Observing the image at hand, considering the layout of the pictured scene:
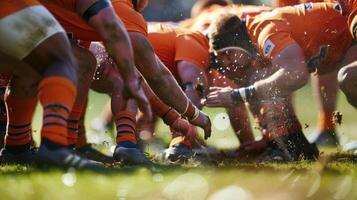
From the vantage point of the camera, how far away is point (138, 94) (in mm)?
3279

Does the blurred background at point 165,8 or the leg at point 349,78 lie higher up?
the blurred background at point 165,8

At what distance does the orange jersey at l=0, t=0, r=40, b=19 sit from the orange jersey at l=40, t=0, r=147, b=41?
30.2 inches

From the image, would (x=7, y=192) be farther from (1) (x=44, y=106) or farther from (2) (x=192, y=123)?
(2) (x=192, y=123)

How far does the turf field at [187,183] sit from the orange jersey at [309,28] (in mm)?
1637

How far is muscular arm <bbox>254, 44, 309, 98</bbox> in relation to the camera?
203 inches

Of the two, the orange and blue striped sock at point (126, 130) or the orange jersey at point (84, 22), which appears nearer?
the orange jersey at point (84, 22)

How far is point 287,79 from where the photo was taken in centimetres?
517

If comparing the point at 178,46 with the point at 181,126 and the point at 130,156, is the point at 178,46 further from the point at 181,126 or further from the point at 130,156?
the point at 130,156

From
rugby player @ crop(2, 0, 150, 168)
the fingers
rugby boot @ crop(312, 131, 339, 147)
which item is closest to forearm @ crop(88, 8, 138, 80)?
rugby player @ crop(2, 0, 150, 168)

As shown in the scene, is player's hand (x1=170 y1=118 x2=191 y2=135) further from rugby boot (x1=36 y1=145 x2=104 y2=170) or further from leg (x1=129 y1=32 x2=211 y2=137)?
rugby boot (x1=36 y1=145 x2=104 y2=170)

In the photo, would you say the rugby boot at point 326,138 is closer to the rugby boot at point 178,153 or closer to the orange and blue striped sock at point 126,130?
the rugby boot at point 178,153

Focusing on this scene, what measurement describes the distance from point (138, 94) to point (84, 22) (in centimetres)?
103

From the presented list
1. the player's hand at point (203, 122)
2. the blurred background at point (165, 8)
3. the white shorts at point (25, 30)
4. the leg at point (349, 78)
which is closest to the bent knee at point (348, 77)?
the leg at point (349, 78)

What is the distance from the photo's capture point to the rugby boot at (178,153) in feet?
15.6
